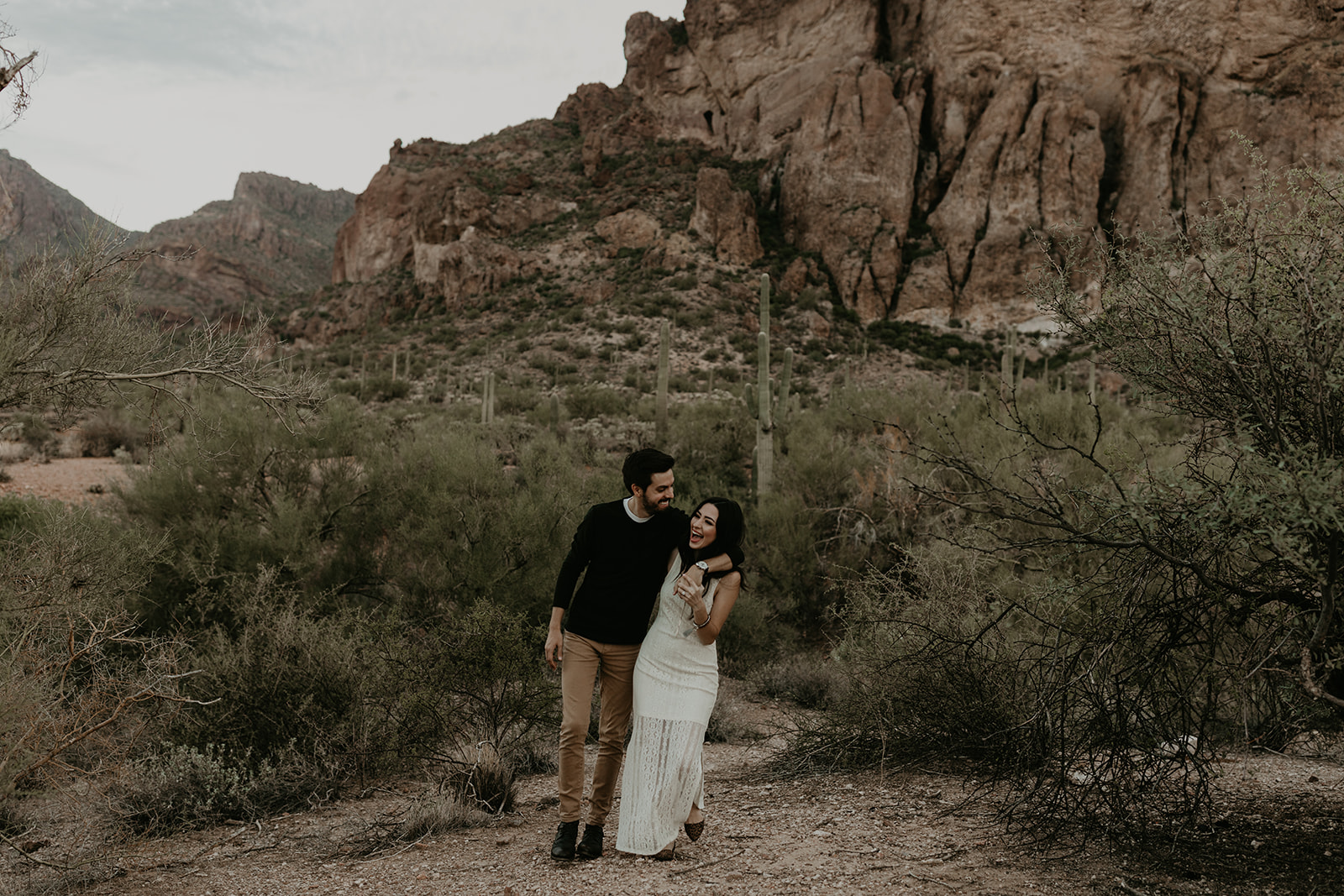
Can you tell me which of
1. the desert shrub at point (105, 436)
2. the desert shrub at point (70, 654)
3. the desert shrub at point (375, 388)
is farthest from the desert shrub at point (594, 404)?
the desert shrub at point (70, 654)

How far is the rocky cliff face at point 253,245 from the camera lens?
226 ft

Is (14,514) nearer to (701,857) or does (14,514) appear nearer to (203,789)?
(203,789)

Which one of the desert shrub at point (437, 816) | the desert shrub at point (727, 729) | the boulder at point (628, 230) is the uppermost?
the boulder at point (628, 230)

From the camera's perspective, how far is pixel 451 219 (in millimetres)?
51594

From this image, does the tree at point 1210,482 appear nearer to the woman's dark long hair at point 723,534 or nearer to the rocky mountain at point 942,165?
the woman's dark long hair at point 723,534

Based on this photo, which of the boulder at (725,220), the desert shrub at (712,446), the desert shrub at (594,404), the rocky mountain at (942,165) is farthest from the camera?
the boulder at (725,220)

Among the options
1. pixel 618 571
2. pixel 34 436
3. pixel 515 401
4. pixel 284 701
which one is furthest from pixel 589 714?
pixel 515 401

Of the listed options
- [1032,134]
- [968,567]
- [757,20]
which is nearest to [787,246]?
[1032,134]

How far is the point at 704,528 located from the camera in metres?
3.81

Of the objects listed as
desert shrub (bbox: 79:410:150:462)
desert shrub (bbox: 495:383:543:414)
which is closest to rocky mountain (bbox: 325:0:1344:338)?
desert shrub (bbox: 495:383:543:414)

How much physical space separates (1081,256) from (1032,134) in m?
45.3

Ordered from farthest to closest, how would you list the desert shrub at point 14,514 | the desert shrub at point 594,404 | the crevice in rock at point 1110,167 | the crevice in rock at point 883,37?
the crevice in rock at point 883,37 → the crevice in rock at point 1110,167 → the desert shrub at point 594,404 → the desert shrub at point 14,514

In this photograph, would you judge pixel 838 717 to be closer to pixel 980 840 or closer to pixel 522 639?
pixel 980 840

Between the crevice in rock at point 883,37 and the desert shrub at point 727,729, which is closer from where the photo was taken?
→ the desert shrub at point 727,729
